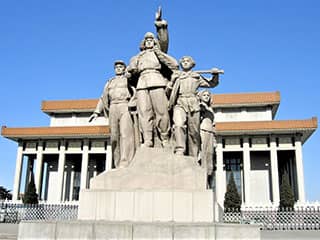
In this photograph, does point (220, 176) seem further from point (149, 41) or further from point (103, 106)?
point (149, 41)

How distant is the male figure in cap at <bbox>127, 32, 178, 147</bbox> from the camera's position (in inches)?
223

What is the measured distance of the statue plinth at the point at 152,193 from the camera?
16.0 feet

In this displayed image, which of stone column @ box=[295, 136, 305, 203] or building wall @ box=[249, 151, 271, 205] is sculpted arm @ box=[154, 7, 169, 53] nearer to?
stone column @ box=[295, 136, 305, 203]

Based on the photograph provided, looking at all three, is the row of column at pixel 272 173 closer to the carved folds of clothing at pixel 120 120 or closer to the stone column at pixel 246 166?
the stone column at pixel 246 166

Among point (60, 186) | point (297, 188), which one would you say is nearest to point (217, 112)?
point (297, 188)

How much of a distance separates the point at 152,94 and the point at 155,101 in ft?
0.42

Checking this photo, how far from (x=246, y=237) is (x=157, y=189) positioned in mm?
1453

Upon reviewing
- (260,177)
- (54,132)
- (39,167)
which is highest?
(54,132)

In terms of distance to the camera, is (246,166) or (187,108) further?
(246,166)

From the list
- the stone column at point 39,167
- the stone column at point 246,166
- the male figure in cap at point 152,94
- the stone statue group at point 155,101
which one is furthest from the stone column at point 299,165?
the male figure in cap at point 152,94

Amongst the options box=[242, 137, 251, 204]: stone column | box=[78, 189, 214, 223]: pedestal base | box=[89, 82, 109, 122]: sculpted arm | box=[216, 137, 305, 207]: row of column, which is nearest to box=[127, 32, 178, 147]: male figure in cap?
box=[89, 82, 109, 122]: sculpted arm

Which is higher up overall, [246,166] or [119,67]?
[246,166]

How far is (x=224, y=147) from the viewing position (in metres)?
38.6

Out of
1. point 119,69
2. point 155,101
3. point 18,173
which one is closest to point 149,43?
point 119,69
